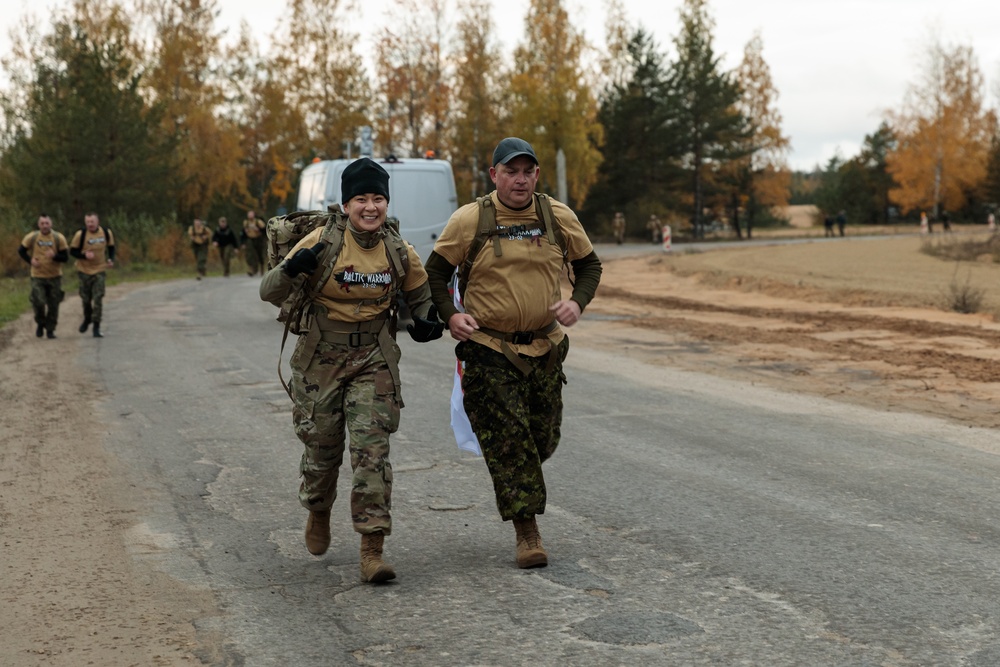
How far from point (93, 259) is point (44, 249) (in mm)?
719

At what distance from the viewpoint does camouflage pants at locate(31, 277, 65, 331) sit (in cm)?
1741

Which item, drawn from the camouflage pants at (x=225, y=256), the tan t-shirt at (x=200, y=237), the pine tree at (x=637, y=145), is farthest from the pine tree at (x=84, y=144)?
the pine tree at (x=637, y=145)

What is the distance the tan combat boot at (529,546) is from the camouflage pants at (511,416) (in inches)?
1.7

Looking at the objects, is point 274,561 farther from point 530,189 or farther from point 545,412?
point 530,189

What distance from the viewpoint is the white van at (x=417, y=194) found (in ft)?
57.8

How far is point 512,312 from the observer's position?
5.50 meters

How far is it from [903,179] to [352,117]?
39208 millimetres

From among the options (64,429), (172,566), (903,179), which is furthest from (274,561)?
(903,179)

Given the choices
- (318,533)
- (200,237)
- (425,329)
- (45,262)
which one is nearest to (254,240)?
(200,237)

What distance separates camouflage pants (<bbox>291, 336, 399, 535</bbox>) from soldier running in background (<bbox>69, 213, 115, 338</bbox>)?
12300 mm

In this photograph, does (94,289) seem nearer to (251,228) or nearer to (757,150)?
(251,228)

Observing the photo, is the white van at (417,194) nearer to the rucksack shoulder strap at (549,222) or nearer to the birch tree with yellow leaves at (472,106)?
the rucksack shoulder strap at (549,222)

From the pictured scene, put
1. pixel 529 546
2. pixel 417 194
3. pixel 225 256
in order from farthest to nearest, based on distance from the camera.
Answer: pixel 225 256
pixel 417 194
pixel 529 546

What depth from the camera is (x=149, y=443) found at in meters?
8.99
